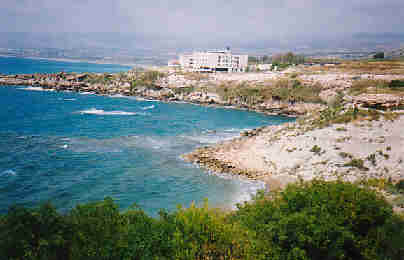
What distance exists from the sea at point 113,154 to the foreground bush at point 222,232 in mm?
2692

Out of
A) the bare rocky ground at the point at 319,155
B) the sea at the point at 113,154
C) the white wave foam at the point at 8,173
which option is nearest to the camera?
the sea at the point at 113,154

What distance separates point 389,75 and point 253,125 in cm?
4016

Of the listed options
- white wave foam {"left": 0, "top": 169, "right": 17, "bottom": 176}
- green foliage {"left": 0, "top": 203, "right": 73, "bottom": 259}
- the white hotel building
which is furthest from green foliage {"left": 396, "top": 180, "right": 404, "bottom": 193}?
the white hotel building

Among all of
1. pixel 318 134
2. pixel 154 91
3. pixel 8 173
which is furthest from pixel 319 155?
pixel 154 91

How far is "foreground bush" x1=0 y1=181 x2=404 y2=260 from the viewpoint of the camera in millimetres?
13312

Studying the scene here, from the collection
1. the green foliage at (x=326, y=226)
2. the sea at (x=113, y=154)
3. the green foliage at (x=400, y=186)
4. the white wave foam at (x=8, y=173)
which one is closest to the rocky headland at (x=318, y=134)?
the green foliage at (x=400, y=186)

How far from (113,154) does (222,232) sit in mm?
32269

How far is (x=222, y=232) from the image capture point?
557 inches

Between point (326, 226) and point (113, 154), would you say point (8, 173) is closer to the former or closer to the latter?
point (113, 154)

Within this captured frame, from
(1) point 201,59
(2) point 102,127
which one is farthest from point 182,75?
(2) point 102,127

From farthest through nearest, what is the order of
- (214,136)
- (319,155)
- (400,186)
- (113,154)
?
(214,136) → (113,154) → (319,155) → (400,186)

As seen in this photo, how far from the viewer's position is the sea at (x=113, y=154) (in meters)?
31.2

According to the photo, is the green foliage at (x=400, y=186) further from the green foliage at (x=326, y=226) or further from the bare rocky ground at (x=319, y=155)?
the green foliage at (x=326, y=226)

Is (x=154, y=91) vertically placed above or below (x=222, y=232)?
above
